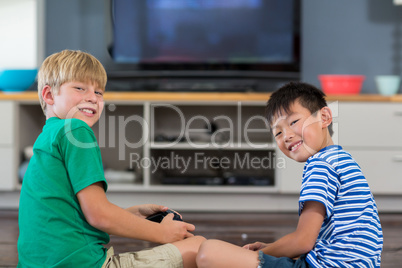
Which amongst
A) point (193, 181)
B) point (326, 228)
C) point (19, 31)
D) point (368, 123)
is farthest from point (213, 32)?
point (326, 228)

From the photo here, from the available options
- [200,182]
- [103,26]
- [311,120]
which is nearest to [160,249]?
[311,120]

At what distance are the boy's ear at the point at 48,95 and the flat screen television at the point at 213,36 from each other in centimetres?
191

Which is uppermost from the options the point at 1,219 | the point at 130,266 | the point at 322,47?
the point at 322,47

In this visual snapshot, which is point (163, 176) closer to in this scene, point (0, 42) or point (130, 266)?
point (0, 42)

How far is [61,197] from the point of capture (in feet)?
3.41

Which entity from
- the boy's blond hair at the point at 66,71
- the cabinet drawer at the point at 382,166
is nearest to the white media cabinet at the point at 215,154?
the cabinet drawer at the point at 382,166

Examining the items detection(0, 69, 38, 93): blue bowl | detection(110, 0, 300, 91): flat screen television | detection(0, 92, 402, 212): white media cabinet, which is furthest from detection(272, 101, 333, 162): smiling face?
detection(0, 69, 38, 93): blue bowl

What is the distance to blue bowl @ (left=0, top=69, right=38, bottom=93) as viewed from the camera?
116 inches

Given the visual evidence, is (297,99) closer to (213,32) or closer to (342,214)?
(342,214)

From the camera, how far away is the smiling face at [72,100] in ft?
3.68

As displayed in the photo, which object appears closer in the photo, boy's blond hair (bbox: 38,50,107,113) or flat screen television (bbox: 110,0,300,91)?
boy's blond hair (bbox: 38,50,107,113)

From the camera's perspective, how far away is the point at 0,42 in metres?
3.32

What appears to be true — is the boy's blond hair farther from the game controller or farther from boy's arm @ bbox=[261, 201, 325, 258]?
boy's arm @ bbox=[261, 201, 325, 258]

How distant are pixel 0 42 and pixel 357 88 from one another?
91.5 inches
